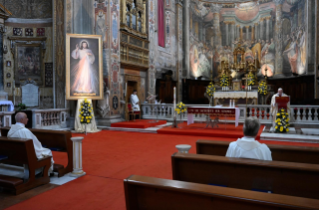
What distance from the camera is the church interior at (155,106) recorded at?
99.1 inches

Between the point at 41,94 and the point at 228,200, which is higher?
the point at 41,94

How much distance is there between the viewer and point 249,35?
19.7m

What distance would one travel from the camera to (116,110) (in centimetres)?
1155

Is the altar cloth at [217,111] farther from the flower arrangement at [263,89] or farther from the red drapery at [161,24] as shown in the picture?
the red drapery at [161,24]

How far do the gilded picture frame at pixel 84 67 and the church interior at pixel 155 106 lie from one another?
0.13 ft

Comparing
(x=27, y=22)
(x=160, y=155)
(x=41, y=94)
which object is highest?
(x=27, y=22)

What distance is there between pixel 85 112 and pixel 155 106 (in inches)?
177

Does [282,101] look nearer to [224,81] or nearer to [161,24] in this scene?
[224,81]

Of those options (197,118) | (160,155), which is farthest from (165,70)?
(160,155)

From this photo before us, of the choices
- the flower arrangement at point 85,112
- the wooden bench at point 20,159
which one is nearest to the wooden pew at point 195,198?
the wooden bench at point 20,159

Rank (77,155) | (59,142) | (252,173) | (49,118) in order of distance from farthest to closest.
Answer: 1. (49,118)
2. (59,142)
3. (77,155)
4. (252,173)

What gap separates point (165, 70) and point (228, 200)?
1533 centimetres

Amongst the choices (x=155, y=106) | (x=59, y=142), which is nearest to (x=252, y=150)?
(x=59, y=142)

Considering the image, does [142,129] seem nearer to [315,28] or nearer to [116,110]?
[116,110]
